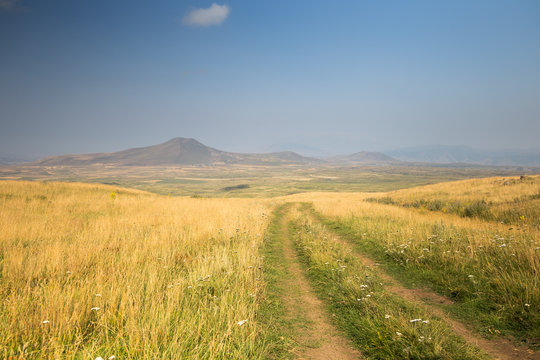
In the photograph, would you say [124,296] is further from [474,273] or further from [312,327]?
[474,273]

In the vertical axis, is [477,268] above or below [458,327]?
above

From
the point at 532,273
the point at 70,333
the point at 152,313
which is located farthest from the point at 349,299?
the point at 70,333

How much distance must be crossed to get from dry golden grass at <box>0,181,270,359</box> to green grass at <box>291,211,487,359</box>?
6.19ft

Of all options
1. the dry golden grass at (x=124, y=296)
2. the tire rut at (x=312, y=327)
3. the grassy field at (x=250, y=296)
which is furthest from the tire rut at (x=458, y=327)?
the dry golden grass at (x=124, y=296)

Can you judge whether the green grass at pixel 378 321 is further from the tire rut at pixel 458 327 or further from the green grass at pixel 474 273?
the green grass at pixel 474 273

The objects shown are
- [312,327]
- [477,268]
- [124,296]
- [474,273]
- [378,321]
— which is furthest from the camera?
[477,268]

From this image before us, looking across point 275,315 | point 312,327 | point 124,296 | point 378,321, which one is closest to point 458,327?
point 378,321

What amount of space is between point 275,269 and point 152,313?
4.89m

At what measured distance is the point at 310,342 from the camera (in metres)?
A: 4.43

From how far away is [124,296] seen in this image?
4109 mm

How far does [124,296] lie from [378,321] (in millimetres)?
4603

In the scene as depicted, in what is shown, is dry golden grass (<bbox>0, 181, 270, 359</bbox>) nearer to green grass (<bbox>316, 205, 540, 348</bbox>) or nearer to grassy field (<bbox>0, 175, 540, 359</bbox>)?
grassy field (<bbox>0, 175, 540, 359</bbox>)

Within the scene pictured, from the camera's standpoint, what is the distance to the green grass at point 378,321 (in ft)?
11.8

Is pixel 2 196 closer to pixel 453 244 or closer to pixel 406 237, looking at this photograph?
pixel 406 237
